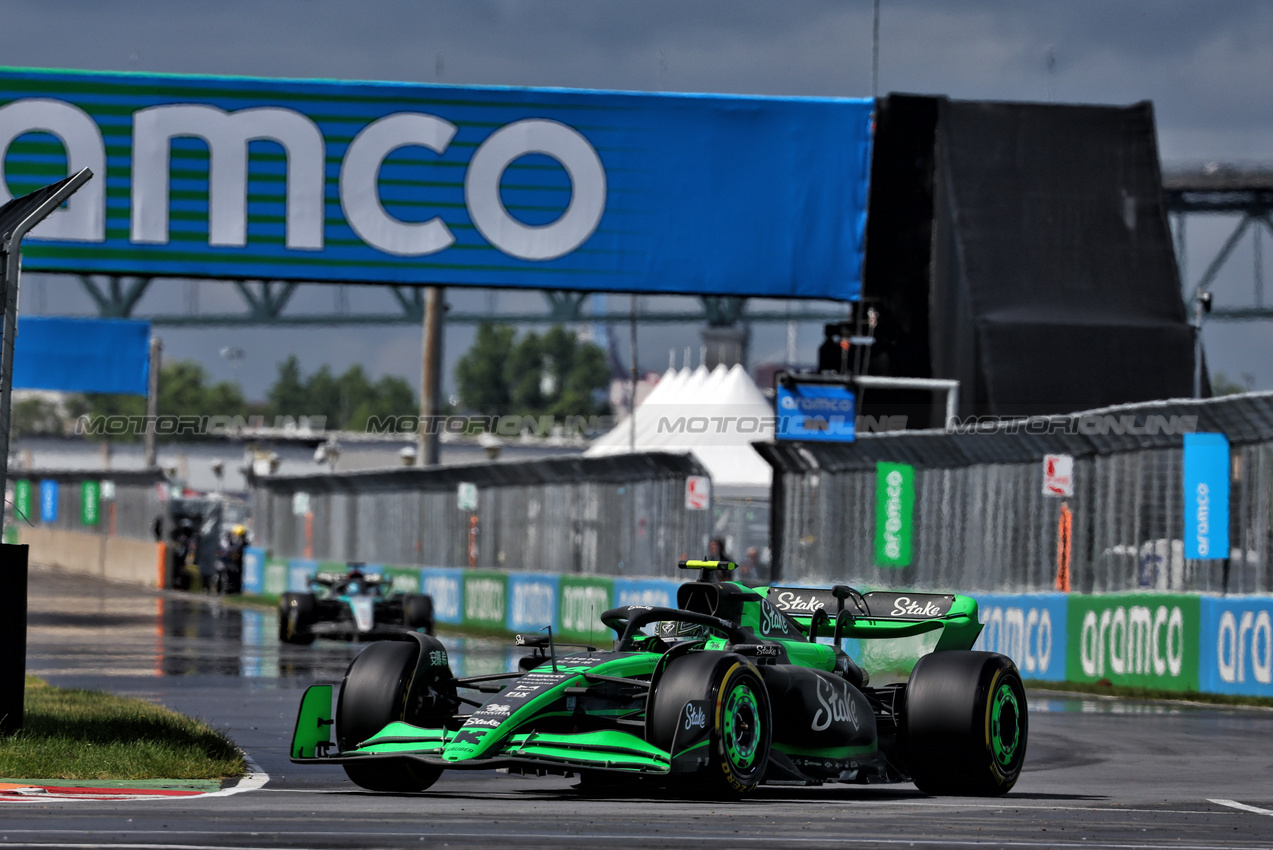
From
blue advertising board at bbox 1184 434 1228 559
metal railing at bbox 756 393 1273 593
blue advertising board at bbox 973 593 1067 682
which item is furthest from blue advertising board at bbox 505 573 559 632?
blue advertising board at bbox 1184 434 1228 559

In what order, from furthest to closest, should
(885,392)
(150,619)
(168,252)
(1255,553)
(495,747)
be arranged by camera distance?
(150,619)
(885,392)
(168,252)
(1255,553)
(495,747)

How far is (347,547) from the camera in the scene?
4484cm

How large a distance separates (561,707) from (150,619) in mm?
27339

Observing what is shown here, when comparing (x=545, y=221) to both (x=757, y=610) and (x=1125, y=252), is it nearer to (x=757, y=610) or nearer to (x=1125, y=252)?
(x=1125, y=252)

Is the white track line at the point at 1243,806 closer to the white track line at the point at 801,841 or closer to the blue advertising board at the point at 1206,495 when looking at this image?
the white track line at the point at 801,841

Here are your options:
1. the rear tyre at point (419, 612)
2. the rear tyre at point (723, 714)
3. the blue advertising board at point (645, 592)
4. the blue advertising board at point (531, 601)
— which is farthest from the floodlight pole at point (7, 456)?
the blue advertising board at point (531, 601)

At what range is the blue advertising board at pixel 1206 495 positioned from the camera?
19.2 meters

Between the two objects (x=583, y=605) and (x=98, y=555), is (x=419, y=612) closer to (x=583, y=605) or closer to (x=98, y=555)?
(x=583, y=605)

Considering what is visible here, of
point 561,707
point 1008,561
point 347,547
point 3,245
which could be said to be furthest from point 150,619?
point 561,707

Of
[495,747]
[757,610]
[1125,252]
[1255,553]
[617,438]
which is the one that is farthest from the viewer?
[617,438]

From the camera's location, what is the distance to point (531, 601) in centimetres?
3250

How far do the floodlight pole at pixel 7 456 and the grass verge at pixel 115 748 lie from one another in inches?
9.7

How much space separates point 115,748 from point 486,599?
23102mm

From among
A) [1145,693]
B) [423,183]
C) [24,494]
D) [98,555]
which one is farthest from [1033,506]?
[24,494]
